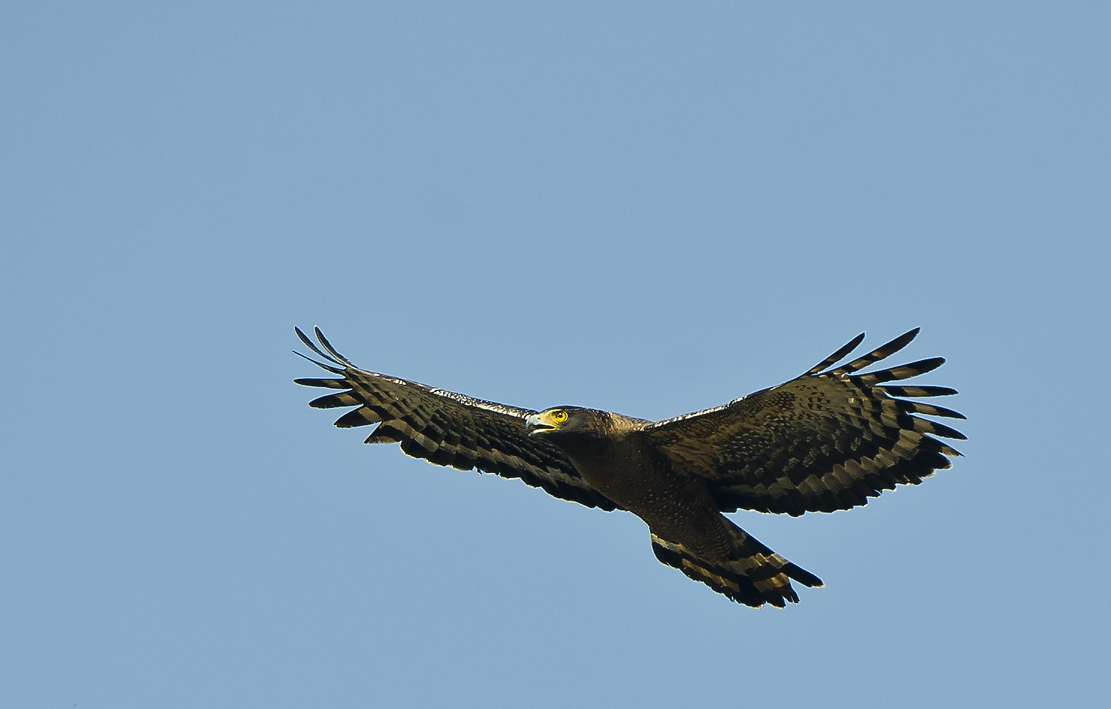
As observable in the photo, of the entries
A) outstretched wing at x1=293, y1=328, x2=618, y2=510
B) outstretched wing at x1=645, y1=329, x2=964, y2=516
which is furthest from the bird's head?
outstretched wing at x1=293, y1=328, x2=618, y2=510

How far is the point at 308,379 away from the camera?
15.1 m

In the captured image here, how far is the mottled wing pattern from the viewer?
13.9 metres

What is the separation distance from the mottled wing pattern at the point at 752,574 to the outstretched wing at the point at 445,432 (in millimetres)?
1355

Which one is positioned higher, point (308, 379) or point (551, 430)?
point (308, 379)

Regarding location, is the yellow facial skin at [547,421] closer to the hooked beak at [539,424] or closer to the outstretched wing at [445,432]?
the hooked beak at [539,424]

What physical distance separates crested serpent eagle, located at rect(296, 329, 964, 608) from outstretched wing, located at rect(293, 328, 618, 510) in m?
0.02

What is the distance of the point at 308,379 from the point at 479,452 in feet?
6.50

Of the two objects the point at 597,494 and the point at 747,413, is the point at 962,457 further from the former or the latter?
the point at 597,494

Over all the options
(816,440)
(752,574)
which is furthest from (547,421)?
(752,574)

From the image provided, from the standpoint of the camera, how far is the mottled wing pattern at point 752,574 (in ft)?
45.5

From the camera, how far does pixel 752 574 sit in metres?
14.0

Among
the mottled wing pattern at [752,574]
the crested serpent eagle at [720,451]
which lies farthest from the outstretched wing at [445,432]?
the mottled wing pattern at [752,574]

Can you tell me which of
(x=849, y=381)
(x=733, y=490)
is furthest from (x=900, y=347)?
(x=733, y=490)

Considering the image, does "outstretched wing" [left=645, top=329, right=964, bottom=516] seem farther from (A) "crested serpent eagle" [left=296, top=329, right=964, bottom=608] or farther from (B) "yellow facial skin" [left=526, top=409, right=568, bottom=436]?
(B) "yellow facial skin" [left=526, top=409, right=568, bottom=436]
